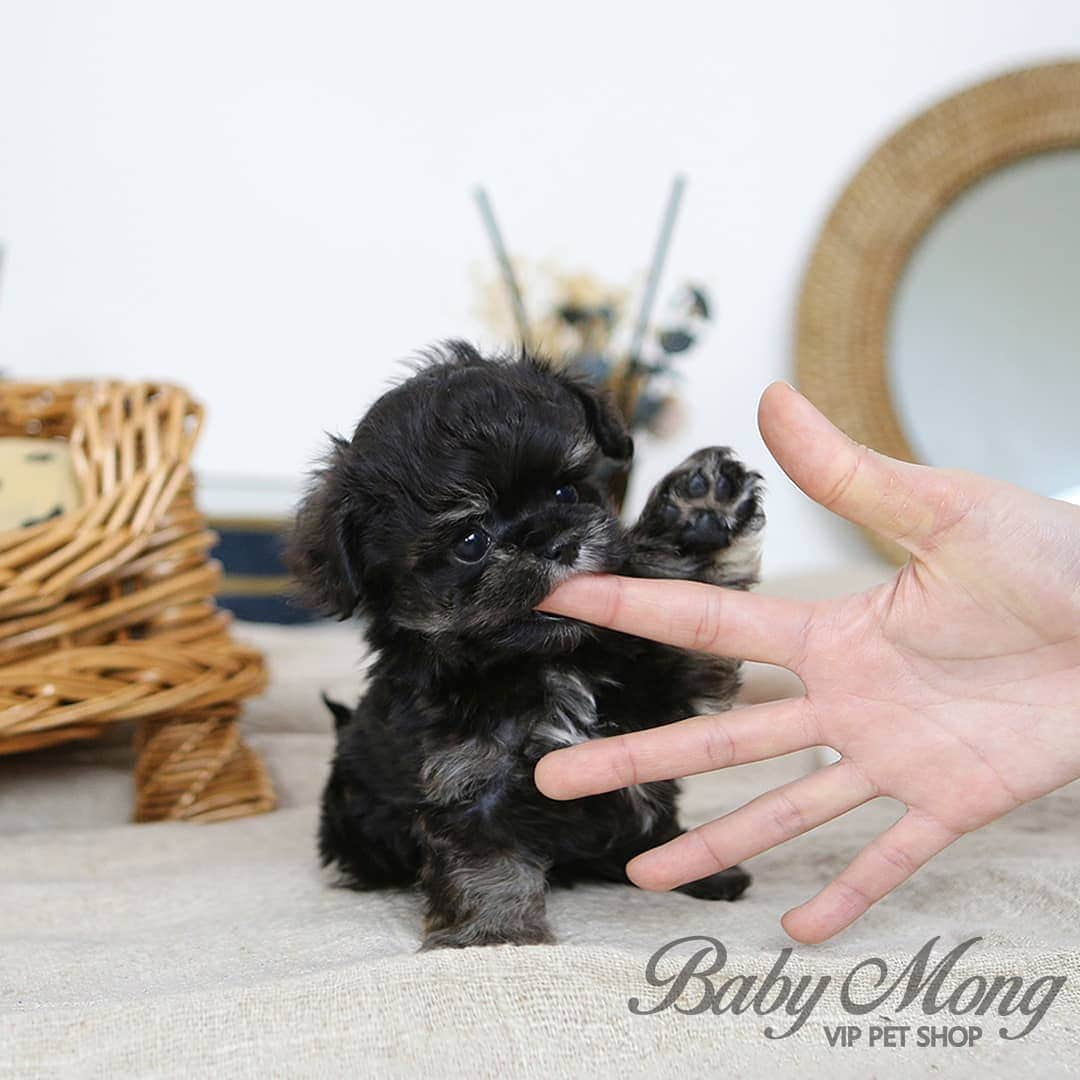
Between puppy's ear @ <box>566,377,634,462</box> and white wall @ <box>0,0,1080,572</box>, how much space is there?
365 centimetres

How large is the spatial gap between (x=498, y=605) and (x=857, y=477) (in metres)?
0.54

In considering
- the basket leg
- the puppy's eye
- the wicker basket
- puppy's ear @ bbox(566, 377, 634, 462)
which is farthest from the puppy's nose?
the basket leg

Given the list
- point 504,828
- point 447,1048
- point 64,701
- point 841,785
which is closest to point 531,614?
point 504,828

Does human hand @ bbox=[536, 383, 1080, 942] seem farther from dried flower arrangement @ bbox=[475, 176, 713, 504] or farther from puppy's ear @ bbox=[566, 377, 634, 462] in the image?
dried flower arrangement @ bbox=[475, 176, 713, 504]

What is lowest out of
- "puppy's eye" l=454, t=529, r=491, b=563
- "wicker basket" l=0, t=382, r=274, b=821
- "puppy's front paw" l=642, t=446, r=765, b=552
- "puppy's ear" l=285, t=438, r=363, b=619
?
"wicker basket" l=0, t=382, r=274, b=821

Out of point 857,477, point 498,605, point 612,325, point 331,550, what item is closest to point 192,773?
point 331,550

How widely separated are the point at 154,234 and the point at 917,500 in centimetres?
478

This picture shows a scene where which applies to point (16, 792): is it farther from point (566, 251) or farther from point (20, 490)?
point (566, 251)

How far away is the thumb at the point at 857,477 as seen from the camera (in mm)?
1391

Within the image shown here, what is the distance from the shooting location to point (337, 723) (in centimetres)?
239

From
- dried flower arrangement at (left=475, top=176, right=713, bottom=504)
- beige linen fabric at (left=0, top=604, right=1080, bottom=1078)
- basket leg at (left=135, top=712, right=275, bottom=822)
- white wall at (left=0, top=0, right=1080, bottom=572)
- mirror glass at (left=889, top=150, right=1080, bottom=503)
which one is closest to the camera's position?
beige linen fabric at (left=0, top=604, right=1080, bottom=1078)

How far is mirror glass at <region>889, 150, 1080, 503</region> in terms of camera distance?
514 centimetres

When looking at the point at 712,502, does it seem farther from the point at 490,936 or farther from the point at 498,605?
the point at 490,936

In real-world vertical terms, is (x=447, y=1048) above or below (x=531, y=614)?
A: below
